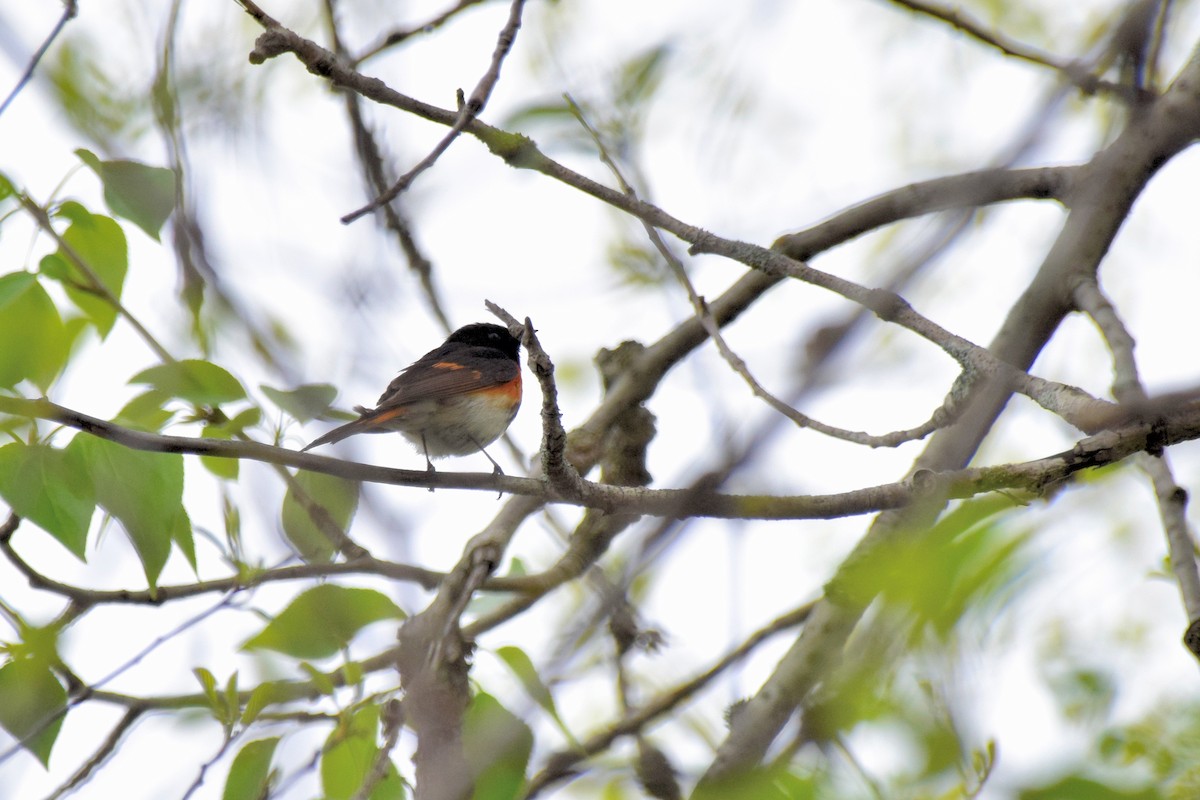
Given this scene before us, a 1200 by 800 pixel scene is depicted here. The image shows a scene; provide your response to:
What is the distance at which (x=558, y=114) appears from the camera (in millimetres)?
2654

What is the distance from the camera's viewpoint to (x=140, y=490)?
2.36m

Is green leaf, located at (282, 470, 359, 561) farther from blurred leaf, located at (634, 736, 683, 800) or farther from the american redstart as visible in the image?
the american redstart

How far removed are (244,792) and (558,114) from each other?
1.76 meters

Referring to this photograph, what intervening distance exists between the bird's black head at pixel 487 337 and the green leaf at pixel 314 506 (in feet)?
10.1

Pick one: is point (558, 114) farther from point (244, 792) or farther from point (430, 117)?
point (244, 792)

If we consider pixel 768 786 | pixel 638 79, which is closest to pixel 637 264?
pixel 638 79

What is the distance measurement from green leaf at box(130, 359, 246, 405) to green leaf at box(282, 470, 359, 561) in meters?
0.25

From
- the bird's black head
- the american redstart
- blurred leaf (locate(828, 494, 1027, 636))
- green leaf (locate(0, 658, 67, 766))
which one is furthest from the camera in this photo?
the bird's black head

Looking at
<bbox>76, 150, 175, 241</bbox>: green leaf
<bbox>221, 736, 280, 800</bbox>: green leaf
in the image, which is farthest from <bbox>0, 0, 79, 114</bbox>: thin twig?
<bbox>221, 736, 280, 800</bbox>: green leaf

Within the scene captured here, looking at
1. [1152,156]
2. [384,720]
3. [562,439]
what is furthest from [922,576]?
[1152,156]

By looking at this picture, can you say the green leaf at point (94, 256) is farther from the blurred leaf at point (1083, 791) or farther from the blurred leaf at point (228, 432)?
the blurred leaf at point (1083, 791)

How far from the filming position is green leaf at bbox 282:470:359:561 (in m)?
2.52

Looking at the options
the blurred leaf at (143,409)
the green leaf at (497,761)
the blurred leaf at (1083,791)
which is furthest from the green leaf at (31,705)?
the blurred leaf at (1083,791)

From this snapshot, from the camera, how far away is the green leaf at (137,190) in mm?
2494
